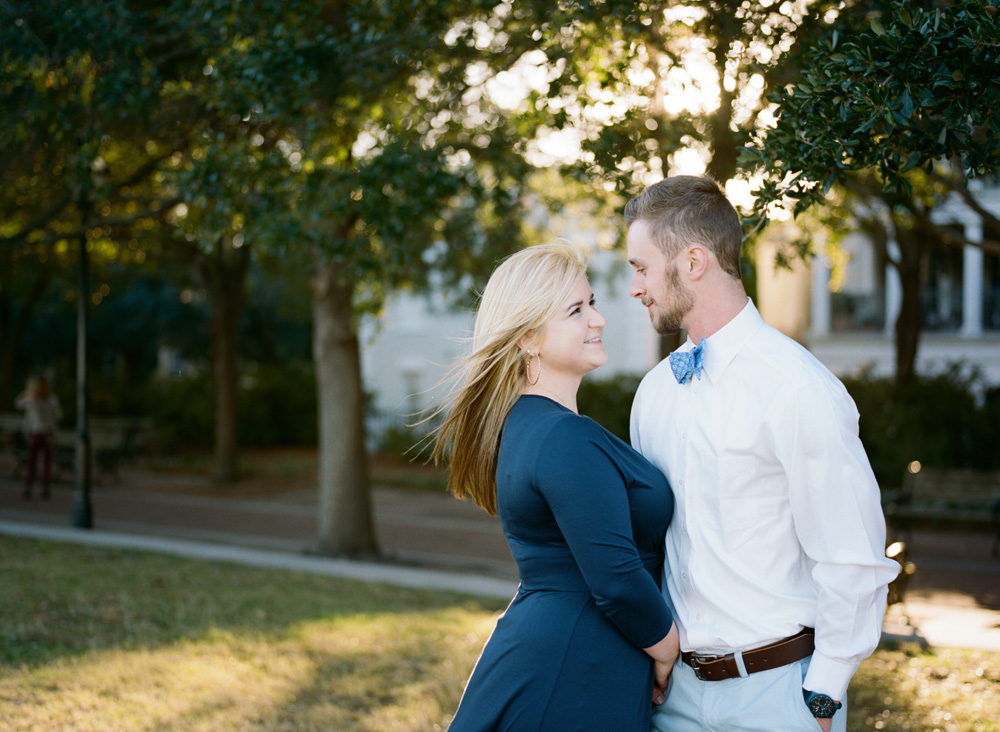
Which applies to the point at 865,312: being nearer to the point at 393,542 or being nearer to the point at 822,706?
the point at 393,542

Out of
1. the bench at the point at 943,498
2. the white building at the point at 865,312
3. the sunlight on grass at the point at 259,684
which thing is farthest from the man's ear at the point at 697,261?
the white building at the point at 865,312

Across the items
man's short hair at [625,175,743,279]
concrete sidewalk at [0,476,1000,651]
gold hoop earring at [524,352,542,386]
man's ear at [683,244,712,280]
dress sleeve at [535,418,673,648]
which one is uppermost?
man's short hair at [625,175,743,279]

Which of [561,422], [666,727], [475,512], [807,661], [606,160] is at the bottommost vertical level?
[475,512]

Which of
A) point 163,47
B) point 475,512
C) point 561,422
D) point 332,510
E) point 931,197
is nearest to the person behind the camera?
point 561,422

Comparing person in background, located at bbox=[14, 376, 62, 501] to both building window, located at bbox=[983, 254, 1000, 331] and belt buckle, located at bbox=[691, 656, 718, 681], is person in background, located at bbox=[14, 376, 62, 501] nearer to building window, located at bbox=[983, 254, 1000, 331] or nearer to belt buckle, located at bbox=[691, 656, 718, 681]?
belt buckle, located at bbox=[691, 656, 718, 681]

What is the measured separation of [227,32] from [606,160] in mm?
3164

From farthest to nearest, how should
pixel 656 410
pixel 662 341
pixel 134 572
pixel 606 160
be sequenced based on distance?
pixel 134 572, pixel 662 341, pixel 606 160, pixel 656 410

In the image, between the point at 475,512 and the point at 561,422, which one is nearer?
the point at 561,422

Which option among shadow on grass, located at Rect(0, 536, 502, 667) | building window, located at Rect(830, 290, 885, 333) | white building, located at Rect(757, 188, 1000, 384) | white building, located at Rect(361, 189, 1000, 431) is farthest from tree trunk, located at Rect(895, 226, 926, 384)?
shadow on grass, located at Rect(0, 536, 502, 667)

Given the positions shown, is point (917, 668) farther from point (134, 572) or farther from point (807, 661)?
point (134, 572)

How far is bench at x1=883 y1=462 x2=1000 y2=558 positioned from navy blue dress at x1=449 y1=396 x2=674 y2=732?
417 inches

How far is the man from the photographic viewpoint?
226cm

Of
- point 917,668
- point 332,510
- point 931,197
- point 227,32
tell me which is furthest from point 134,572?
point 931,197

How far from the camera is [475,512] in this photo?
16094 mm
